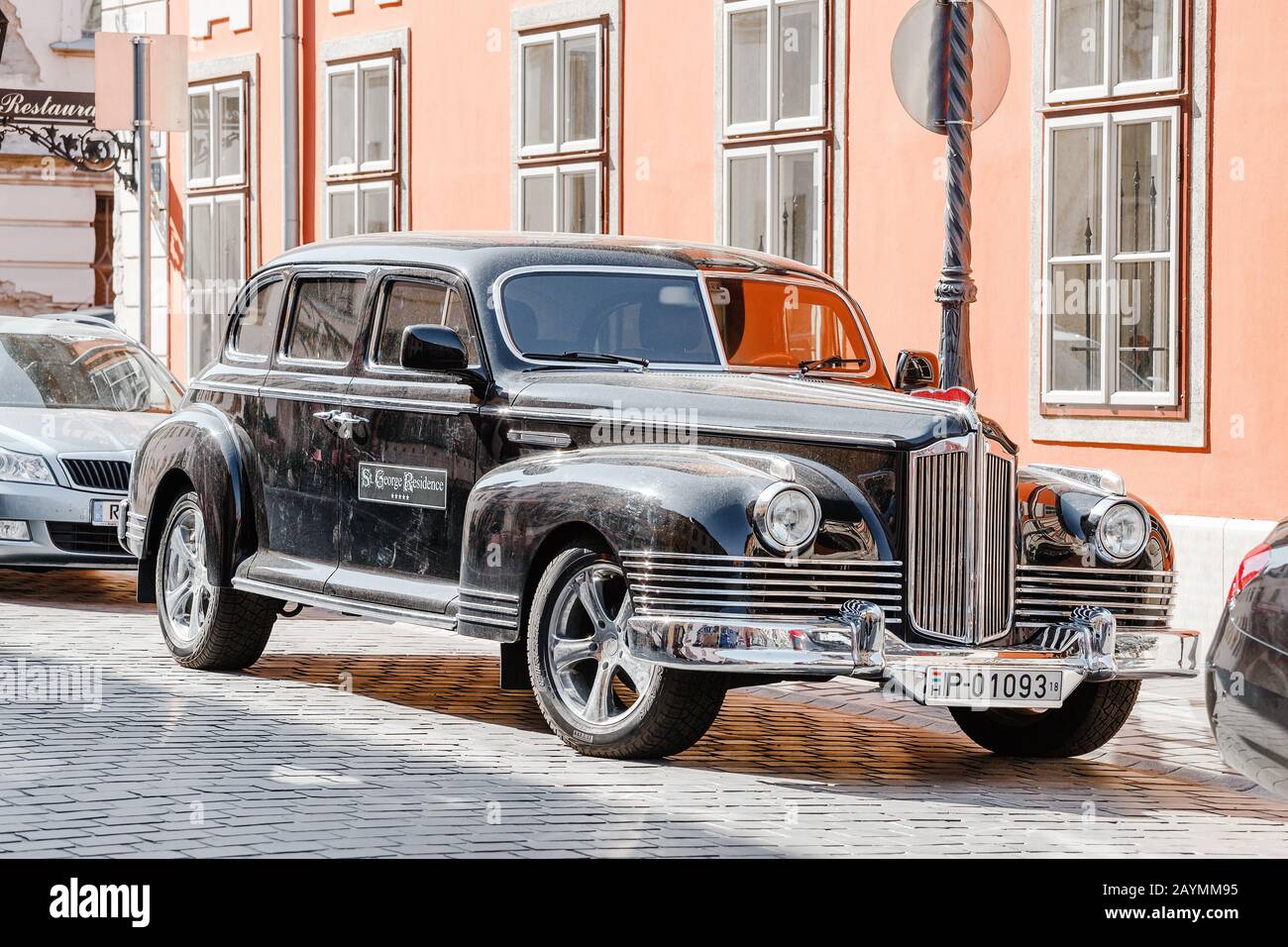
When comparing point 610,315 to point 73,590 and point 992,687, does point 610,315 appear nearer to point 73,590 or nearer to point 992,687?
point 992,687

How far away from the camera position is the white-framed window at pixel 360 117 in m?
21.1

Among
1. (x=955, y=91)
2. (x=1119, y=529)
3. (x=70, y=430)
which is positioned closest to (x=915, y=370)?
(x=955, y=91)

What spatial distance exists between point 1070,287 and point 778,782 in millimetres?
6502

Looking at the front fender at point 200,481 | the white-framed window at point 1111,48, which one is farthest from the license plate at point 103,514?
the white-framed window at point 1111,48

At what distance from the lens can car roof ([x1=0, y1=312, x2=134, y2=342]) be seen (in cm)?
1597

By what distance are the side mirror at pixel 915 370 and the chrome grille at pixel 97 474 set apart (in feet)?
17.8

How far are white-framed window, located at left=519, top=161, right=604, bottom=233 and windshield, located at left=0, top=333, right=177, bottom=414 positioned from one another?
3617 millimetres

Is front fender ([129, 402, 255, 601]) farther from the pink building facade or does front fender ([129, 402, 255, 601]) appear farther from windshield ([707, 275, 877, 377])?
the pink building facade

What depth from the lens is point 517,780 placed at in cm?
821

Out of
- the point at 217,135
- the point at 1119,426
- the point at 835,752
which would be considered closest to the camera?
the point at 835,752

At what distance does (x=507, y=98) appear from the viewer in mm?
19438

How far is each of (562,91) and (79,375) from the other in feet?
16.4

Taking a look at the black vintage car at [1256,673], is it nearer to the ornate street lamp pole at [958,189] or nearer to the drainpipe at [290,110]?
the ornate street lamp pole at [958,189]
